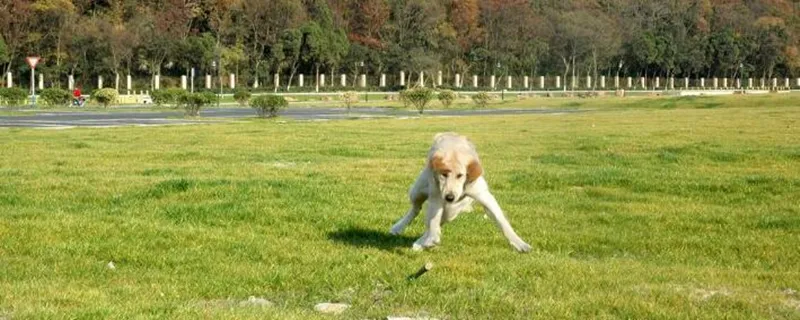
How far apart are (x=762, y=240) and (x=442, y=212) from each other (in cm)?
325

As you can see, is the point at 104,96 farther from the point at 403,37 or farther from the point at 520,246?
the point at 403,37

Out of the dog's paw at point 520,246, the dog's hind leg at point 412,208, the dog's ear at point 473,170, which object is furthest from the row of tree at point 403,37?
the dog's ear at point 473,170

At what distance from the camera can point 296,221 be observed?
408 inches

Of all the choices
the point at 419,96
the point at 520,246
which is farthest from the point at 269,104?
the point at 520,246

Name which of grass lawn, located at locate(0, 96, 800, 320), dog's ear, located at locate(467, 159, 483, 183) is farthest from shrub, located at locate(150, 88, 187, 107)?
dog's ear, located at locate(467, 159, 483, 183)

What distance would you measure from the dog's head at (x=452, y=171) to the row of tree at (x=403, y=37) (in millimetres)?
77007

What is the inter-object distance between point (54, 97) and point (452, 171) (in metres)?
52.9

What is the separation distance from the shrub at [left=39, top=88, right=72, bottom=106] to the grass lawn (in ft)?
131

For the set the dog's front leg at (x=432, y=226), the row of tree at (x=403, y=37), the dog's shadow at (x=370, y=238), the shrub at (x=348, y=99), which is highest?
the row of tree at (x=403, y=37)

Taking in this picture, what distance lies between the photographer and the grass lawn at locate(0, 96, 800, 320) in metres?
6.86

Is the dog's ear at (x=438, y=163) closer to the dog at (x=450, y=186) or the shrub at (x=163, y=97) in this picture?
the dog at (x=450, y=186)

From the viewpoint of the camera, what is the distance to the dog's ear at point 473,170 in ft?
27.4

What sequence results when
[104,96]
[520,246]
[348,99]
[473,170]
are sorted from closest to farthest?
[473,170], [520,246], [348,99], [104,96]

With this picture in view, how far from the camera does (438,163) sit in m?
8.20
